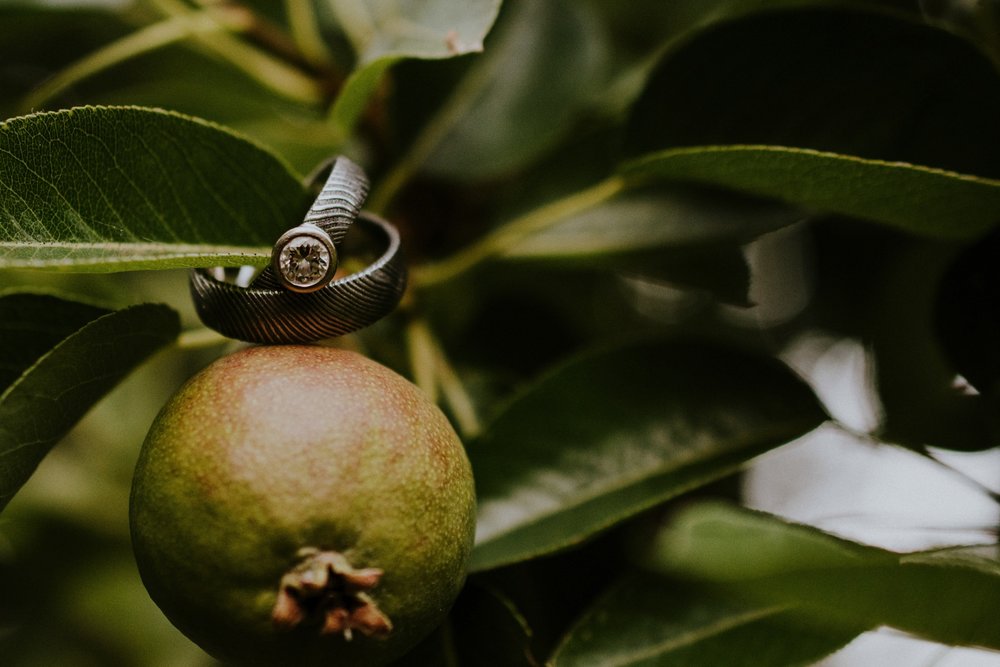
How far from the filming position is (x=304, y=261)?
80 centimetres

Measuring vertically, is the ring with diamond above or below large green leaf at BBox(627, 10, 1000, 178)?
below

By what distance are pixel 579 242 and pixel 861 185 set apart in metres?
0.47

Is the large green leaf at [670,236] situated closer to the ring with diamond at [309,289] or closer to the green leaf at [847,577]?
the ring with diamond at [309,289]

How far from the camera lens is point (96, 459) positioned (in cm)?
204

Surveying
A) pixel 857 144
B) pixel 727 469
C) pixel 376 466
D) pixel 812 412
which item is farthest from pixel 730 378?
pixel 376 466

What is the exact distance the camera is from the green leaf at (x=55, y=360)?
2.51ft

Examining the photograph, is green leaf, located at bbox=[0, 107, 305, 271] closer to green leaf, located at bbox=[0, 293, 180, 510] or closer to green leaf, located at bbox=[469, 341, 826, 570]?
green leaf, located at bbox=[0, 293, 180, 510]

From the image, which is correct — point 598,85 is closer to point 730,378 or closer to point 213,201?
point 730,378

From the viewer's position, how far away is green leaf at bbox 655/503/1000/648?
64 cm

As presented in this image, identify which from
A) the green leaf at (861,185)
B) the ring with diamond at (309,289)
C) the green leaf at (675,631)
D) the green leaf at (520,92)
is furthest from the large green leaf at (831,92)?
the green leaf at (675,631)

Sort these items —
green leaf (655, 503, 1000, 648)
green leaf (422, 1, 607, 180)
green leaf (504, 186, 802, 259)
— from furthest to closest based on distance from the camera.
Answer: green leaf (422, 1, 607, 180) → green leaf (504, 186, 802, 259) → green leaf (655, 503, 1000, 648)

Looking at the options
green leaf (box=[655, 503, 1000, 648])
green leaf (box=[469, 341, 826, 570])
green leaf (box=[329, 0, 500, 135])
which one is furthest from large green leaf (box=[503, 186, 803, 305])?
green leaf (box=[655, 503, 1000, 648])

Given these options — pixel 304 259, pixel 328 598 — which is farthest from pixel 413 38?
pixel 328 598

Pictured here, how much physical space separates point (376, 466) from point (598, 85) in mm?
1076
